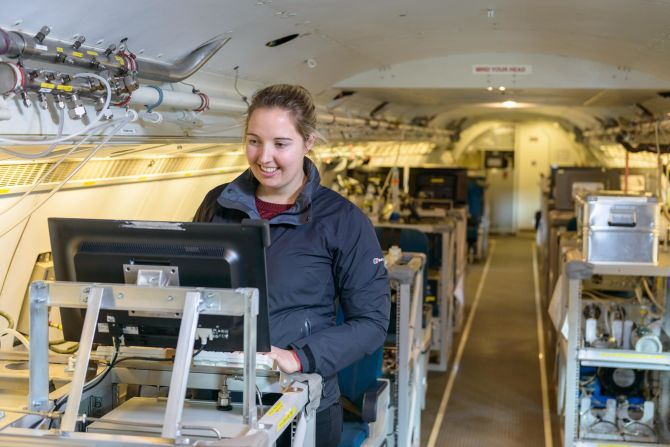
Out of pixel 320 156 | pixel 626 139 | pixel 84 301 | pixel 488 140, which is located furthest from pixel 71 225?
pixel 488 140

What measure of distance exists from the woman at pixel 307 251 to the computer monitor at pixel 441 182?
834 cm

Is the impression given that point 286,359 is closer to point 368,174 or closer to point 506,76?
point 506,76

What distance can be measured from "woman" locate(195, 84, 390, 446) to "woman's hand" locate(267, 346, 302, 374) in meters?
0.04

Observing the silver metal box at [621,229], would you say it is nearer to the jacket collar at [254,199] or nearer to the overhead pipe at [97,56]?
the overhead pipe at [97,56]

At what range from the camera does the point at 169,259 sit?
92.9 inches

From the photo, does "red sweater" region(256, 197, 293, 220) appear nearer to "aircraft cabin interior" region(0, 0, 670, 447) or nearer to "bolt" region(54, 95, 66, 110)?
"aircraft cabin interior" region(0, 0, 670, 447)

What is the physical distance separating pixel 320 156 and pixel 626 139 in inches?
144

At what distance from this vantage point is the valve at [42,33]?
121 inches

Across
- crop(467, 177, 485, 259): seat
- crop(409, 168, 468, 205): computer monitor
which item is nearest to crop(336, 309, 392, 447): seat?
crop(409, 168, 468, 205): computer monitor

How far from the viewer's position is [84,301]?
2.31 meters

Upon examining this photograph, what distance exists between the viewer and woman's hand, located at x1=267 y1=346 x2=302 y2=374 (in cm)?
252

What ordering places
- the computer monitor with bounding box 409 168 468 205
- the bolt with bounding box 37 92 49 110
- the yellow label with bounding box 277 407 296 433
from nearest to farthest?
the yellow label with bounding box 277 407 296 433
the bolt with bounding box 37 92 49 110
the computer monitor with bounding box 409 168 468 205

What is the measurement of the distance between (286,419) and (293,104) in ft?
3.14

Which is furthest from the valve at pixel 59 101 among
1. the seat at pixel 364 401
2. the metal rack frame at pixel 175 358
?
the seat at pixel 364 401
